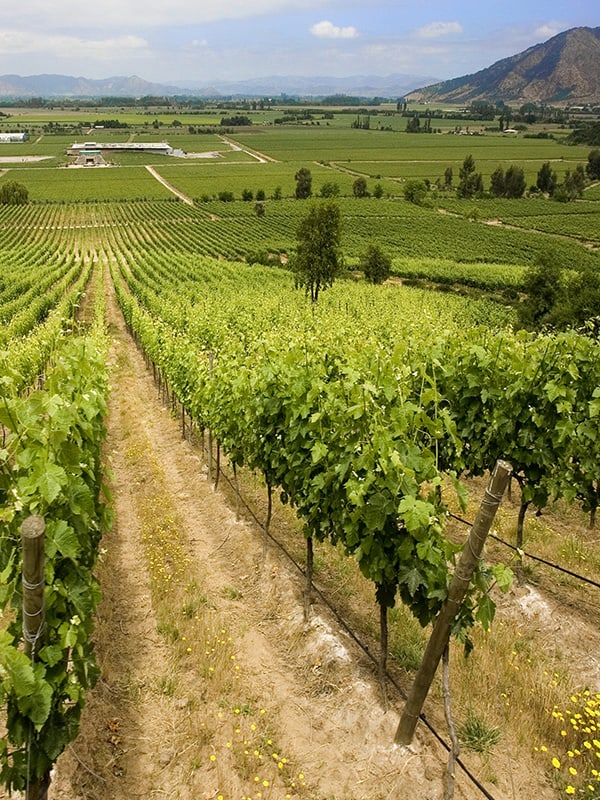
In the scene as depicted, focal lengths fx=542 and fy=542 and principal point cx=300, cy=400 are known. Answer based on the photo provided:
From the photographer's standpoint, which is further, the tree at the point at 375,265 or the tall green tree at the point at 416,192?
the tall green tree at the point at 416,192

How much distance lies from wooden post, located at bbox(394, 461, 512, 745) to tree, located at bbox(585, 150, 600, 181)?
5599 inches

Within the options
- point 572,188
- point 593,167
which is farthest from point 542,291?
point 593,167

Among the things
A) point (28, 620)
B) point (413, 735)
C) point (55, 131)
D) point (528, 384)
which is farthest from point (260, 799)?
point (55, 131)

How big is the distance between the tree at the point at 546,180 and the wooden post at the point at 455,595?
398 feet

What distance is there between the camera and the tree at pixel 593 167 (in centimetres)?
11931

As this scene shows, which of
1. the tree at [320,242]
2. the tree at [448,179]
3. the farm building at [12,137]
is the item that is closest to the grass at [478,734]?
the tree at [320,242]

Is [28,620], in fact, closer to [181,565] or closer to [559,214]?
[181,565]

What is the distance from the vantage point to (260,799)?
450cm

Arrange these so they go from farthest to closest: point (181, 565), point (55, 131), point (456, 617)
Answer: point (55, 131), point (181, 565), point (456, 617)

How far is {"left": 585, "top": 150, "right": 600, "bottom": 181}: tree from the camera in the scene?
391ft

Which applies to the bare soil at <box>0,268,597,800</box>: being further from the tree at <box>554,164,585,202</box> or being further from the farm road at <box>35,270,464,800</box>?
the tree at <box>554,164,585,202</box>

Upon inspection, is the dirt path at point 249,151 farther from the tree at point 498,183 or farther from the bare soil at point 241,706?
the bare soil at point 241,706

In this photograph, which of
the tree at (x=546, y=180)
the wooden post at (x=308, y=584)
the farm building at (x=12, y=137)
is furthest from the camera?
the farm building at (x=12, y=137)

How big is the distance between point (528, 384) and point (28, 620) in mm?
6538
